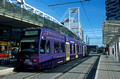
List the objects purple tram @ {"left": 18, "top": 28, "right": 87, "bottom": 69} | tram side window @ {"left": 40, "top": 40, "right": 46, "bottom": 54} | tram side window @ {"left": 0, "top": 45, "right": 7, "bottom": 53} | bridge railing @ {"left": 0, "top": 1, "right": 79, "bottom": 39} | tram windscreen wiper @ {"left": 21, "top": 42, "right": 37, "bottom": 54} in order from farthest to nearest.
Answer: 1. tram side window @ {"left": 0, "top": 45, "right": 7, "bottom": 53}
2. bridge railing @ {"left": 0, "top": 1, "right": 79, "bottom": 39}
3. tram side window @ {"left": 40, "top": 40, "right": 46, "bottom": 54}
4. tram windscreen wiper @ {"left": 21, "top": 42, "right": 37, "bottom": 54}
5. purple tram @ {"left": 18, "top": 28, "right": 87, "bottom": 69}

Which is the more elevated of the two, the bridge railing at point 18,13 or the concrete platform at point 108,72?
the bridge railing at point 18,13

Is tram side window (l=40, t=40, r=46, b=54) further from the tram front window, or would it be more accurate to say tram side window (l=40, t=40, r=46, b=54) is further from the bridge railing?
the bridge railing

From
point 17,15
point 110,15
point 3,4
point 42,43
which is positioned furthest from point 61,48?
point 110,15

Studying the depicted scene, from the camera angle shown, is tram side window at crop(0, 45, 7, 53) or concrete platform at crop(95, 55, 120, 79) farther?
tram side window at crop(0, 45, 7, 53)

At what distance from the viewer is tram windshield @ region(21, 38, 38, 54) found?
9.88 meters

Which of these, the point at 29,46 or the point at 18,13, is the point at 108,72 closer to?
the point at 29,46

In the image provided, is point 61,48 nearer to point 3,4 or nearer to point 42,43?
point 42,43

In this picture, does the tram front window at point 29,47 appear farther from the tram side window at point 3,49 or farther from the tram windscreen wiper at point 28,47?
the tram side window at point 3,49

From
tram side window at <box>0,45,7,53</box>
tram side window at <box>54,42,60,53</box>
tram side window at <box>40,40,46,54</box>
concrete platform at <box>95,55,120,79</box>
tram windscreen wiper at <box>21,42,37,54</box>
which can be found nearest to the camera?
concrete platform at <box>95,55,120,79</box>

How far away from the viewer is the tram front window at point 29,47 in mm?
9867

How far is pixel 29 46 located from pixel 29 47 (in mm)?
71

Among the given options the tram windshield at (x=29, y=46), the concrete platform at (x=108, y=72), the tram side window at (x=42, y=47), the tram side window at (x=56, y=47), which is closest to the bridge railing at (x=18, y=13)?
the tram windshield at (x=29, y=46)

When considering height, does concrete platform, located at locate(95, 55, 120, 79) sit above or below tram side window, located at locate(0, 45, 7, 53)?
below


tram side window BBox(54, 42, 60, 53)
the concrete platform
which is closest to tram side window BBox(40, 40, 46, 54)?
tram side window BBox(54, 42, 60, 53)
